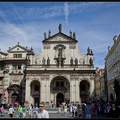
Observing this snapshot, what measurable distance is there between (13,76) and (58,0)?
45.8m

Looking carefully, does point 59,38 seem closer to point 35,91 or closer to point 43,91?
point 43,91

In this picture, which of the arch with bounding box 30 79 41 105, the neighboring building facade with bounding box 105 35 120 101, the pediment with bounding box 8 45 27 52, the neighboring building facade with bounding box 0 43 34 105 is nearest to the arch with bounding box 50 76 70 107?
the arch with bounding box 30 79 41 105

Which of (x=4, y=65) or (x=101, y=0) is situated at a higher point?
(x=4, y=65)

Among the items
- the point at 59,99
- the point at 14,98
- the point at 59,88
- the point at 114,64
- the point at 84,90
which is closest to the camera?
the point at 114,64

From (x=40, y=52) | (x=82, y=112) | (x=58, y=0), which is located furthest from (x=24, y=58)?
(x=58, y=0)

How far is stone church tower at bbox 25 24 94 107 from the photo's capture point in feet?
145

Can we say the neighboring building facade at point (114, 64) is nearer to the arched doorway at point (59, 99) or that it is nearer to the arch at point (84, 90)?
the arch at point (84, 90)

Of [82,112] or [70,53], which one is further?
[70,53]

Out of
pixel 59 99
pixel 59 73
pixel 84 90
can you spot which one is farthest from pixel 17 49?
pixel 84 90

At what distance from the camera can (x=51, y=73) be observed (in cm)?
4519

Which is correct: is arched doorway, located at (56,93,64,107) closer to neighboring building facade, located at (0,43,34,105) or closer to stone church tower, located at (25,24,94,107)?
stone church tower, located at (25,24,94,107)

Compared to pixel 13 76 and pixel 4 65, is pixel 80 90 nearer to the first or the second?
pixel 13 76

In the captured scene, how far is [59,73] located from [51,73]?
191cm

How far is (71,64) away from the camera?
4581 centimetres
